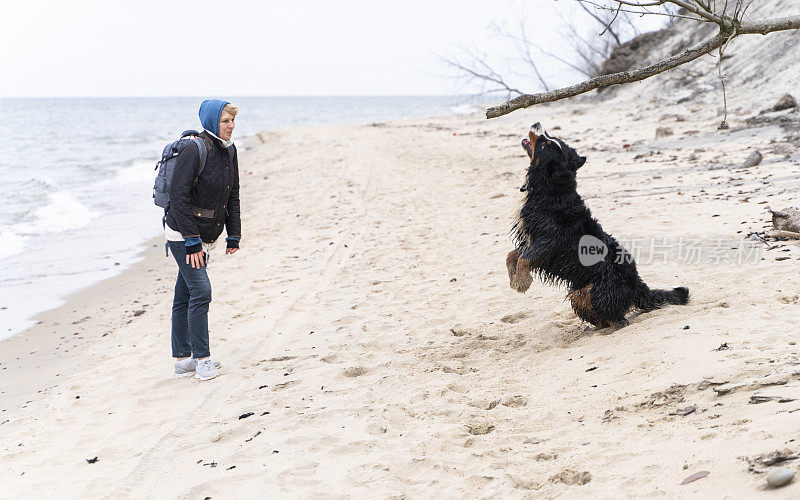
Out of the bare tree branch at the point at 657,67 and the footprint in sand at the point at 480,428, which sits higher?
the bare tree branch at the point at 657,67

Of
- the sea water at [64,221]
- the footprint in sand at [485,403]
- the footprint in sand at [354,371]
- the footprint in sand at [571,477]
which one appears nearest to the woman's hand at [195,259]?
the footprint in sand at [354,371]

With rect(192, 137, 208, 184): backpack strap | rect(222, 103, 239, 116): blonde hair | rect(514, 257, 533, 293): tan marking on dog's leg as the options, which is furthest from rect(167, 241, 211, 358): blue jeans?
rect(514, 257, 533, 293): tan marking on dog's leg

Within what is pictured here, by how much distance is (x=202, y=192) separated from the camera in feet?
15.0

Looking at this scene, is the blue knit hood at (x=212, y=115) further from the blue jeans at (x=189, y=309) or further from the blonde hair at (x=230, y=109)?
the blue jeans at (x=189, y=309)

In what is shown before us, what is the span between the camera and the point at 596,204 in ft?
28.5

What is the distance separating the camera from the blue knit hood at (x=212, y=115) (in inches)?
178

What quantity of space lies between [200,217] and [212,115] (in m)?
0.75

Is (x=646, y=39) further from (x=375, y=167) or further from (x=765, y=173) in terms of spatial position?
(x=765, y=173)

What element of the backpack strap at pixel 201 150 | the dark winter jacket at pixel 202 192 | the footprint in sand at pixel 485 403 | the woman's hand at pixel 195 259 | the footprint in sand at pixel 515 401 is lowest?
the footprint in sand at pixel 485 403

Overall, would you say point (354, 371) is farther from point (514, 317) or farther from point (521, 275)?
point (514, 317)

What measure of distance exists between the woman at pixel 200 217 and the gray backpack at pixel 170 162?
0.03m

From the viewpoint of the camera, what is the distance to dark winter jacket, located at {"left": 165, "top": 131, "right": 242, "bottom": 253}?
4410 mm

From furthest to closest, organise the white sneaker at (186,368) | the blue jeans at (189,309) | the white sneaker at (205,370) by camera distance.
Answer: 1. the white sneaker at (186,368)
2. the white sneaker at (205,370)
3. the blue jeans at (189,309)

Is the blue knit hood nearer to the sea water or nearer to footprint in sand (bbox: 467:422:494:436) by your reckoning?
footprint in sand (bbox: 467:422:494:436)
